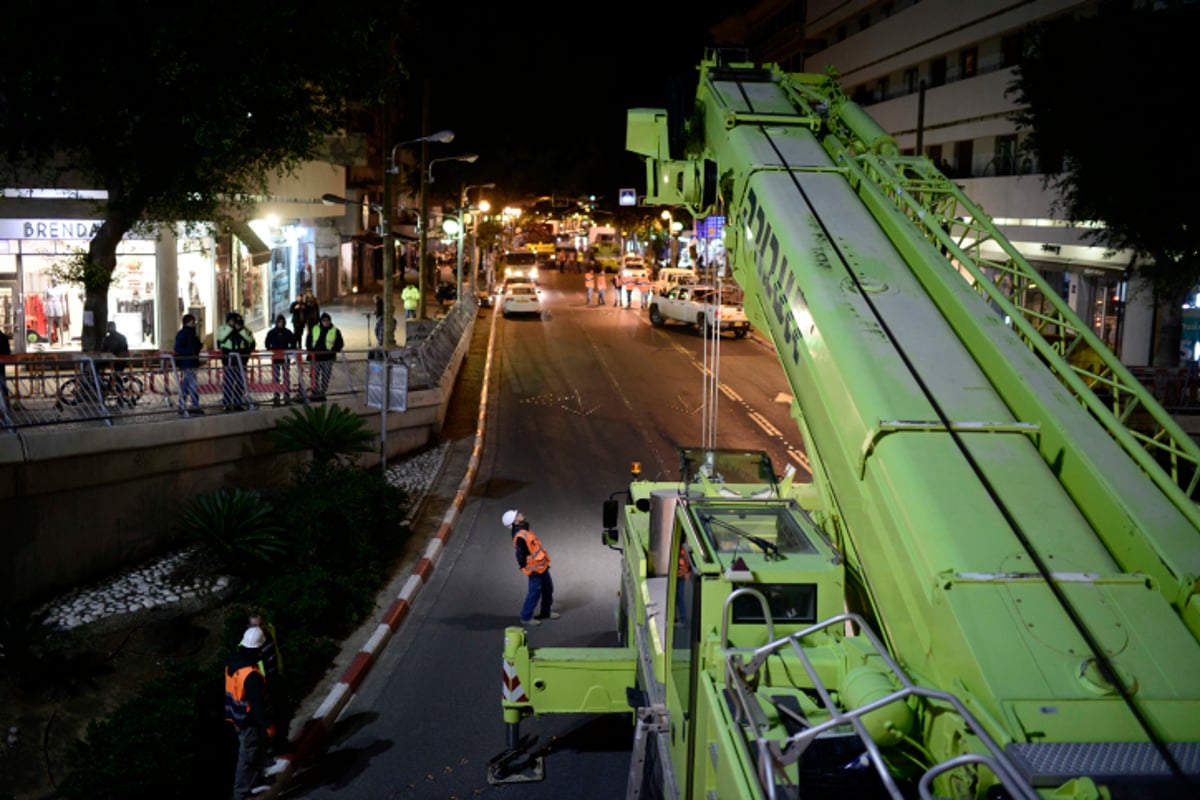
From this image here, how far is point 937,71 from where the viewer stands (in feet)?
154

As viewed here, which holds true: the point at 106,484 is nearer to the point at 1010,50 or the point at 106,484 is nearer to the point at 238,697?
the point at 238,697

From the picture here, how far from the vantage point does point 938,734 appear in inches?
185

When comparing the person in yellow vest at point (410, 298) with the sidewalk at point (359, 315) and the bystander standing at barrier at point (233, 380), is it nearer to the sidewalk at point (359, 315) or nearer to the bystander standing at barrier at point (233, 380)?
the sidewalk at point (359, 315)

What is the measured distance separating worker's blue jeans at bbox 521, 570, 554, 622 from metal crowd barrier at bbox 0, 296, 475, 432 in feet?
20.8

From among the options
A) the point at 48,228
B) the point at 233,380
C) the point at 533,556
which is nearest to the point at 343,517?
the point at 533,556

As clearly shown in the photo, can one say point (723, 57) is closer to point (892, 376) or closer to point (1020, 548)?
point (892, 376)

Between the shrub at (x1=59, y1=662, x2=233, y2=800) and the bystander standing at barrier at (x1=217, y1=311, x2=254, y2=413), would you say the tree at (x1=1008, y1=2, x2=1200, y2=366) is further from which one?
the shrub at (x1=59, y1=662, x2=233, y2=800)

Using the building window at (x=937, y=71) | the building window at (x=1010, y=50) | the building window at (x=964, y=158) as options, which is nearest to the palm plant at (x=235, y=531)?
the building window at (x=1010, y=50)

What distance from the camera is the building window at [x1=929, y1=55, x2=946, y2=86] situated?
46.2m

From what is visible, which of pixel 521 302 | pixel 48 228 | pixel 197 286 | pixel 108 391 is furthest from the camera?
pixel 521 302

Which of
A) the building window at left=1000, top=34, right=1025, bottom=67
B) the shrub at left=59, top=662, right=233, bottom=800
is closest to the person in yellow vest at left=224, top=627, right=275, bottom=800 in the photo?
the shrub at left=59, top=662, right=233, bottom=800

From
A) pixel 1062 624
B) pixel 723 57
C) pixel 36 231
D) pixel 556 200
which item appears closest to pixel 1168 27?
pixel 723 57

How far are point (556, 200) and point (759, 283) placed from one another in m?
65.9

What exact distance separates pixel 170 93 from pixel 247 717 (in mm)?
12838
